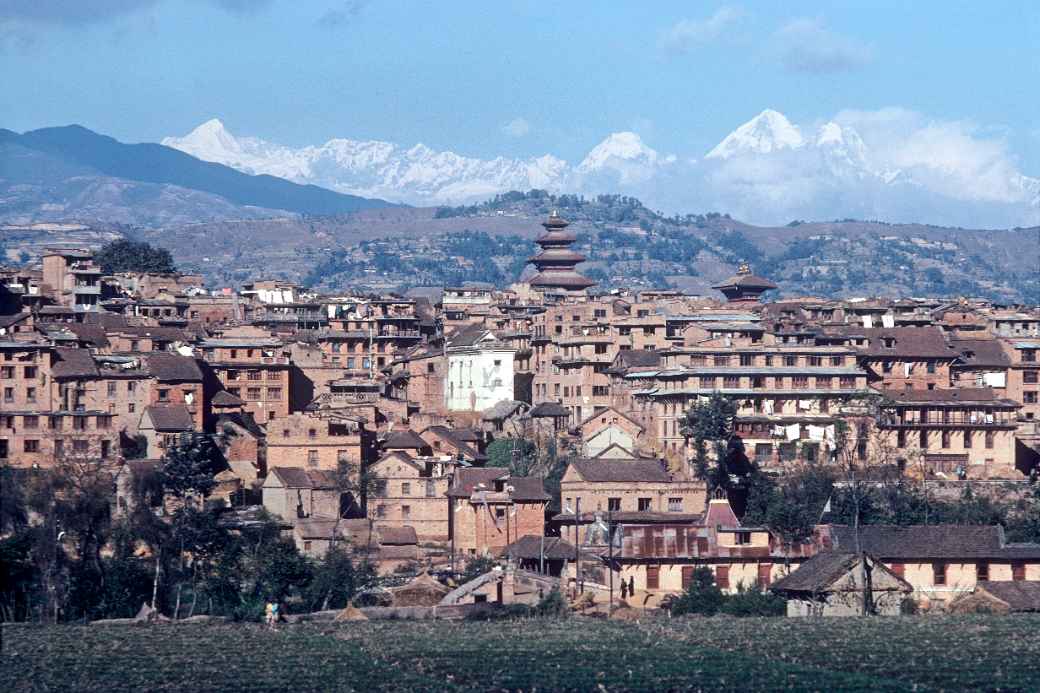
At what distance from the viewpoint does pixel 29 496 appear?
5766cm

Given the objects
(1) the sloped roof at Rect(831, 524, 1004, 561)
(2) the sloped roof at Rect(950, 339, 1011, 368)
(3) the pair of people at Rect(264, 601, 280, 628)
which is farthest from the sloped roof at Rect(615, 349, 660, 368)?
(3) the pair of people at Rect(264, 601, 280, 628)

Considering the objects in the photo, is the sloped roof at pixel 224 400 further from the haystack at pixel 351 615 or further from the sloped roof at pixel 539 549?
the haystack at pixel 351 615

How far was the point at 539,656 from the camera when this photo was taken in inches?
1737

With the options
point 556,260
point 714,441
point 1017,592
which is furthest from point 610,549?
point 556,260

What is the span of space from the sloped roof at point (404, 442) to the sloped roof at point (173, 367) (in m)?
6.72

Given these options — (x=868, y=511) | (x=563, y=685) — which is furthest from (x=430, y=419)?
(x=563, y=685)

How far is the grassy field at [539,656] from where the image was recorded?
40.7 m

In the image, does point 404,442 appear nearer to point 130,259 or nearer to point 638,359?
point 638,359

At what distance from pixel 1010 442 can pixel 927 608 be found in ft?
61.3

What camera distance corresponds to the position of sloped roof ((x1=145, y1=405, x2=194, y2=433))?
6981 cm

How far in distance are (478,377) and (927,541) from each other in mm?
28405

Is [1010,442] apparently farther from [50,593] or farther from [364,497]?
[50,593]

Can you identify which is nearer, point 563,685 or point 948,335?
point 563,685

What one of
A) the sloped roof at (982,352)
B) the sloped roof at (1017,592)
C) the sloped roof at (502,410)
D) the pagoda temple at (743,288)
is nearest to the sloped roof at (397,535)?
the sloped roof at (502,410)
